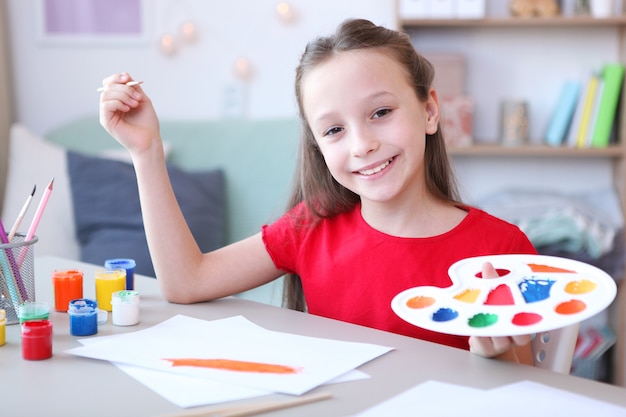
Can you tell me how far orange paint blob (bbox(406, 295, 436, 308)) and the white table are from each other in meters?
0.06

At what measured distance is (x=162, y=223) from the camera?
1.26m

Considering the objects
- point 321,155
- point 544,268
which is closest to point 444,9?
point 321,155

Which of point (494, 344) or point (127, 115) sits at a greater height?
point (127, 115)

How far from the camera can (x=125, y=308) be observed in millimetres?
1079

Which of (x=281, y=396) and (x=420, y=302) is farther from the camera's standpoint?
(x=420, y=302)

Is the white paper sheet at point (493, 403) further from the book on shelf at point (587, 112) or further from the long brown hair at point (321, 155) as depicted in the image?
the book on shelf at point (587, 112)

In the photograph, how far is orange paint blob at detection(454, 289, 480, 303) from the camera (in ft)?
3.00

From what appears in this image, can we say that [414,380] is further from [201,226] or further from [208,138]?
[208,138]

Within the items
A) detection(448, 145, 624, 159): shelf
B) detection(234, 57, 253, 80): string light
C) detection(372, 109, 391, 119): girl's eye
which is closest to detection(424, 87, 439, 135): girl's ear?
detection(372, 109, 391, 119): girl's eye

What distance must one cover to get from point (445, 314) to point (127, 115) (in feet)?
2.18

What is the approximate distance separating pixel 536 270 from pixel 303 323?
1.12 feet

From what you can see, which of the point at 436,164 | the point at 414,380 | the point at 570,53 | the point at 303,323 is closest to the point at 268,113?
the point at 570,53

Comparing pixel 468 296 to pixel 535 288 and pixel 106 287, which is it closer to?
pixel 535 288

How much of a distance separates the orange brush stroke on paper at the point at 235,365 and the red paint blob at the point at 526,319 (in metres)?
0.26
